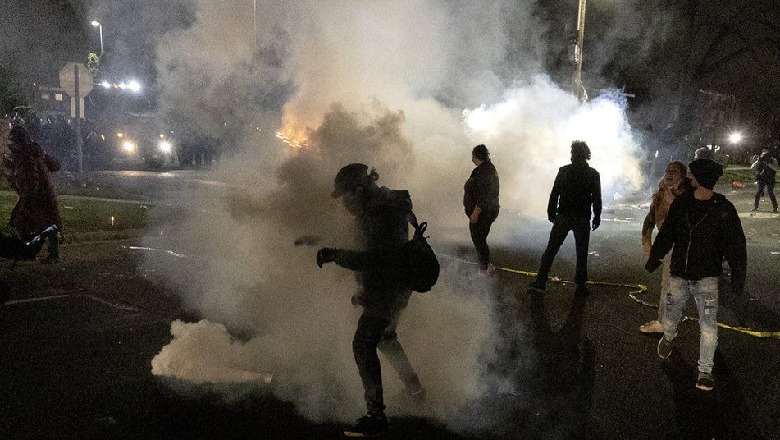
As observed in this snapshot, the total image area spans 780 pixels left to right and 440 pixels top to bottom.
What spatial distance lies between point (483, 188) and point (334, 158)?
271 centimetres

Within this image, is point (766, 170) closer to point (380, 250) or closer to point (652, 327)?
point (652, 327)

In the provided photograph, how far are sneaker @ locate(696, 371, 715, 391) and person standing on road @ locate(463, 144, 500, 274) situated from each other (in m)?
3.78

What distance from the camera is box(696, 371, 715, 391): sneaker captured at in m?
4.95

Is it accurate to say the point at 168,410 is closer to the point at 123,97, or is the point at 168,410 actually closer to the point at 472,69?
the point at 472,69

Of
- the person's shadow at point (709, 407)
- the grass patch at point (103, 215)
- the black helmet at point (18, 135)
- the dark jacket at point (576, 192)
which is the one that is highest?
the black helmet at point (18, 135)

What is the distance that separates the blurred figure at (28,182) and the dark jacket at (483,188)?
538cm

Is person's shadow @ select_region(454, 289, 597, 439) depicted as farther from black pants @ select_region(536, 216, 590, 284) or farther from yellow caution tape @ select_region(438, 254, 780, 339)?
yellow caution tape @ select_region(438, 254, 780, 339)

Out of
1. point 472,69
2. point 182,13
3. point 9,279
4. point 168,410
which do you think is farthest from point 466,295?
point 472,69

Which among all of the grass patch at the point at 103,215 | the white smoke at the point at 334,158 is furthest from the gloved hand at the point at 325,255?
the grass patch at the point at 103,215

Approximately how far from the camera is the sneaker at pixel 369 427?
4.00 m

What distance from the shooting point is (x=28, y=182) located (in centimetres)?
822

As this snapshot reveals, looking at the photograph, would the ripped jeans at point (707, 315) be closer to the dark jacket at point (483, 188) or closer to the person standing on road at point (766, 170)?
the dark jacket at point (483, 188)

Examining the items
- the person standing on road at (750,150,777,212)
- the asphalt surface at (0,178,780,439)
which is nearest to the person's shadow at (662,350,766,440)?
the asphalt surface at (0,178,780,439)

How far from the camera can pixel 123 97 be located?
32.2m
